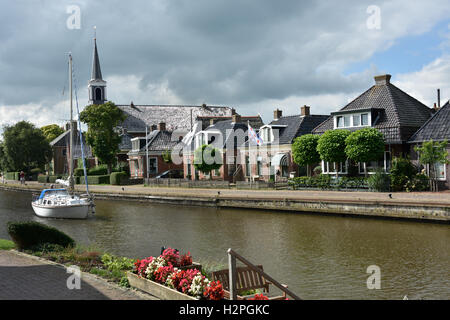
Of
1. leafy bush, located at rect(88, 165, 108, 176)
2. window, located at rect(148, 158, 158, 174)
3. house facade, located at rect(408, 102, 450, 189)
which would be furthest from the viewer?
leafy bush, located at rect(88, 165, 108, 176)

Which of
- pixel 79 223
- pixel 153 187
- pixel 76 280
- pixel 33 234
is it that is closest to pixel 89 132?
pixel 153 187

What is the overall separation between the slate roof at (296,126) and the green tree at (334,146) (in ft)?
23.3

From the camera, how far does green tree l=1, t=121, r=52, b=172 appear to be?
7019cm

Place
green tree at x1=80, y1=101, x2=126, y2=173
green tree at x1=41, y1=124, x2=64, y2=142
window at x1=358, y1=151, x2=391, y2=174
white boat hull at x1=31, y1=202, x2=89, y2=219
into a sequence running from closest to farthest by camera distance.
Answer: white boat hull at x1=31, y1=202, x2=89, y2=219
window at x1=358, y1=151, x2=391, y2=174
green tree at x1=80, y1=101, x2=126, y2=173
green tree at x1=41, y1=124, x2=64, y2=142

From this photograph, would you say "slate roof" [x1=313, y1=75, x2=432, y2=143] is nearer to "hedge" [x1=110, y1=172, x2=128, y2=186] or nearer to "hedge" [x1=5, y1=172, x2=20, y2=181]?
"hedge" [x1=110, y1=172, x2=128, y2=186]

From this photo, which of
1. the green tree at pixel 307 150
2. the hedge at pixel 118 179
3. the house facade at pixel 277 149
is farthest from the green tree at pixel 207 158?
the hedge at pixel 118 179

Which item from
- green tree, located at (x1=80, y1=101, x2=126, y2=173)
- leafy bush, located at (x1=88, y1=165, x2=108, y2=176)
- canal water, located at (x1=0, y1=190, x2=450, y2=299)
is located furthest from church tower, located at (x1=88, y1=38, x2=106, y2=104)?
canal water, located at (x1=0, y1=190, x2=450, y2=299)

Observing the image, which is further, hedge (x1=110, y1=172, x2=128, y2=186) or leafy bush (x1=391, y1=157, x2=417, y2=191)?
hedge (x1=110, y1=172, x2=128, y2=186)

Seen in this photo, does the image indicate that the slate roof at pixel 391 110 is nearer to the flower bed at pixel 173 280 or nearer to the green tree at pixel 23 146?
the flower bed at pixel 173 280

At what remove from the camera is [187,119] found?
78.1m

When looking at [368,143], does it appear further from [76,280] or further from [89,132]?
[89,132]

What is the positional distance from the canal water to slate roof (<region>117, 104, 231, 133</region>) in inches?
1780

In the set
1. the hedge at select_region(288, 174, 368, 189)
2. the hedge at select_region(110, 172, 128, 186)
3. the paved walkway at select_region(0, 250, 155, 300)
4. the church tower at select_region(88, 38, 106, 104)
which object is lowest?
the paved walkway at select_region(0, 250, 155, 300)
